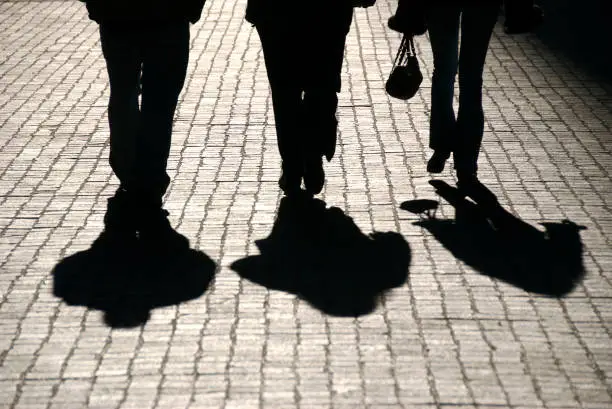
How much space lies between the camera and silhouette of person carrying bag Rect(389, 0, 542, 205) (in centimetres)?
728

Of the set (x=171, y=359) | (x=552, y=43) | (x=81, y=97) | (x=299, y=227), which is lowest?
(x=552, y=43)

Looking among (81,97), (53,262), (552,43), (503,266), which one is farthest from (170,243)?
(552,43)

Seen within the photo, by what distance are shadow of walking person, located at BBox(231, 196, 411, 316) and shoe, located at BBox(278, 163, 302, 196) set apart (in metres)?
0.26

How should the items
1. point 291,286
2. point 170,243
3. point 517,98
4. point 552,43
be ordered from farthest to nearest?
point 552,43 → point 517,98 → point 170,243 → point 291,286

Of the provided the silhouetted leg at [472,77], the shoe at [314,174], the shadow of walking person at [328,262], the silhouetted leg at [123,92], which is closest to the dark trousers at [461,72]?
the silhouetted leg at [472,77]

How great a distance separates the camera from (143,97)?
7.04 m

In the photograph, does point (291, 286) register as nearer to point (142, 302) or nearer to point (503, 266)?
point (142, 302)

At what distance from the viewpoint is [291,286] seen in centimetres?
592

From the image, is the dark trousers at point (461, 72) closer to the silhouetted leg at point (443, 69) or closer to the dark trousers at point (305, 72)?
the silhouetted leg at point (443, 69)

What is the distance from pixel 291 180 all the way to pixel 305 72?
63 cm

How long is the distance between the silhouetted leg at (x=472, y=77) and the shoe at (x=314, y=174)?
0.89 metres

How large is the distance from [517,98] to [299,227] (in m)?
3.51

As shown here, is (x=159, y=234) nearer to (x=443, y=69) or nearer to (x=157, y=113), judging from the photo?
(x=157, y=113)

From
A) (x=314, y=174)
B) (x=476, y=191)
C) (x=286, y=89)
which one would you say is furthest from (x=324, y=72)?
(x=476, y=191)
